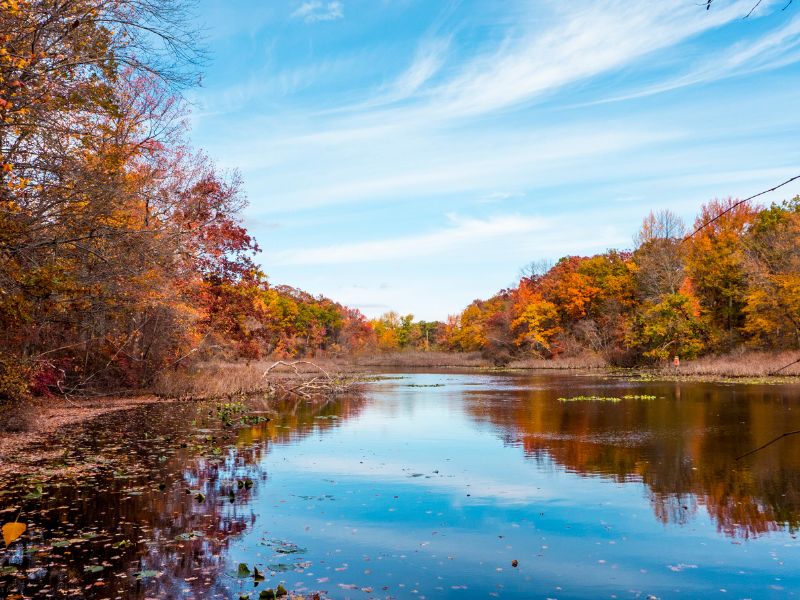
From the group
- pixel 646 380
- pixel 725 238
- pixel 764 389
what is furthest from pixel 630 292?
pixel 764 389

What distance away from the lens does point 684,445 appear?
1680 cm

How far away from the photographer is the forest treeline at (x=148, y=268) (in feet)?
39.2

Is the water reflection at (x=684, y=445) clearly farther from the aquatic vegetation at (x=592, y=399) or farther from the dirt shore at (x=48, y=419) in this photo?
the dirt shore at (x=48, y=419)

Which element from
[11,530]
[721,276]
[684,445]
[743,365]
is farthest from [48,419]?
[721,276]

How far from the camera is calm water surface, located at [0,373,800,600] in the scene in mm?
7500

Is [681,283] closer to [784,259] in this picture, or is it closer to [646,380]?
[784,259]

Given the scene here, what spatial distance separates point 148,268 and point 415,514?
50.4ft

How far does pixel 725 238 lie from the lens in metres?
57.5

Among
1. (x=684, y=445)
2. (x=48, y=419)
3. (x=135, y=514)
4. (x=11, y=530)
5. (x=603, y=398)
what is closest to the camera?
(x=11, y=530)

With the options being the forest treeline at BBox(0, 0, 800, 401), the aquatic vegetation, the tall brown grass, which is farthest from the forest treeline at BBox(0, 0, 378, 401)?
the tall brown grass

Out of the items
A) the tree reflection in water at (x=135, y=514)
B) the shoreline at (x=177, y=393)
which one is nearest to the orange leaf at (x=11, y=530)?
the tree reflection in water at (x=135, y=514)

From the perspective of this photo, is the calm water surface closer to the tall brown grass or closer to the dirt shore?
the dirt shore

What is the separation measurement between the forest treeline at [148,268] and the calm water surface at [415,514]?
450 cm

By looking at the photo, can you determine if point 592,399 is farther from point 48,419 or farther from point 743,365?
point 48,419
